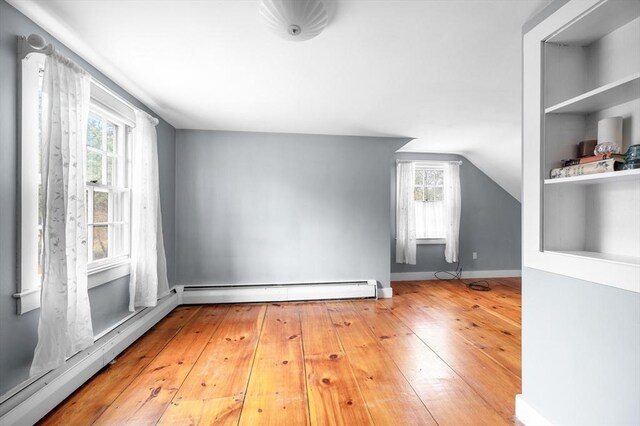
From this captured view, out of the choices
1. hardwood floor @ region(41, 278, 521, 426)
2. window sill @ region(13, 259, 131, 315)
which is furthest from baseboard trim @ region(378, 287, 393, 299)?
window sill @ region(13, 259, 131, 315)

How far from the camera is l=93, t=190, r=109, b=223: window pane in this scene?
2154mm

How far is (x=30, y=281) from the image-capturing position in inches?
56.4

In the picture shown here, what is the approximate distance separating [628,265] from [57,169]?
2.74 metres

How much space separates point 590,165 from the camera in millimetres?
1158

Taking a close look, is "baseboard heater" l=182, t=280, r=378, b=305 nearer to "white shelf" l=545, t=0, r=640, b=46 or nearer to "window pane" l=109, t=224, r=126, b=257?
"window pane" l=109, t=224, r=126, b=257

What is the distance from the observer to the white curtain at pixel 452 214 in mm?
4441

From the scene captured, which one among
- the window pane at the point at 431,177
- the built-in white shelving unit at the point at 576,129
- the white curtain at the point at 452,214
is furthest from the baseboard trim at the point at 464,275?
the built-in white shelving unit at the point at 576,129

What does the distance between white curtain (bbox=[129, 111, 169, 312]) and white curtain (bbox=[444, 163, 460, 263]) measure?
422 cm

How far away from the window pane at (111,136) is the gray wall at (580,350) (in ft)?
10.6

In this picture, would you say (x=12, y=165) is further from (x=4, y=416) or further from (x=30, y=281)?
(x=4, y=416)

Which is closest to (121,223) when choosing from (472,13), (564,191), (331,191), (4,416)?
(4,416)

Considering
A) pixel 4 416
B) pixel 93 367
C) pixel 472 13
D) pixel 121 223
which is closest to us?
pixel 4 416

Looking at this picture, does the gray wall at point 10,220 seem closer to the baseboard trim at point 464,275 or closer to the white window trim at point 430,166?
the baseboard trim at point 464,275

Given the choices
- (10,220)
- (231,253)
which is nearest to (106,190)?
(10,220)
